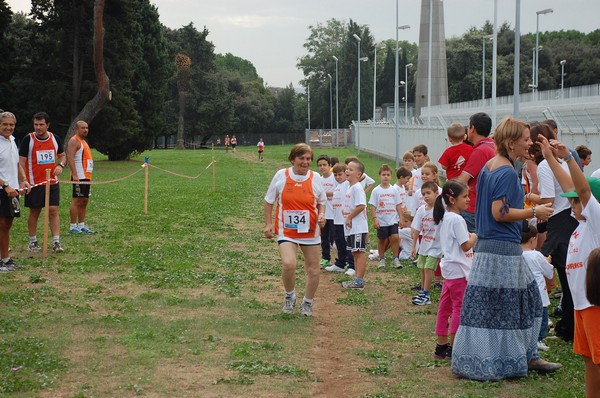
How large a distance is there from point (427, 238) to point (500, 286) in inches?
146

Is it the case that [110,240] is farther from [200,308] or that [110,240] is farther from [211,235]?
[200,308]

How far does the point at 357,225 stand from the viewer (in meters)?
12.6

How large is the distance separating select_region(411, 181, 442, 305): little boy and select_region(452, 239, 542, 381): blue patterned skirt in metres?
3.37

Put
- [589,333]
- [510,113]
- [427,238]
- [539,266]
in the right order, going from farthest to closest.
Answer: [510,113] → [427,238] → [539,266] → [589,333]

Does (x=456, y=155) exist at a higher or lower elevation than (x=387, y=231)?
higher

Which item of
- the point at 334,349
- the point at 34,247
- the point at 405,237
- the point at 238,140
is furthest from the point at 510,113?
the point at 238,140

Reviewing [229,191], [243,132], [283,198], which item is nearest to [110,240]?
[283,198]

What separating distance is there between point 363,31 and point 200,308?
131m

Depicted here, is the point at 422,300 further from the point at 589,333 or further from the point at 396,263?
the point at 589,333

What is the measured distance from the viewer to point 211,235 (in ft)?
62.2

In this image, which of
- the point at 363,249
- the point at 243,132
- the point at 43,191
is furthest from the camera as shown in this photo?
the point at 243,132

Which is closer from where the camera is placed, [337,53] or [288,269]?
[288,269]

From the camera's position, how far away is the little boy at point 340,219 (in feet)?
46.9

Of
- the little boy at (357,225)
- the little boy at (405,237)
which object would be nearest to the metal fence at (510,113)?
the little boy at (405,237)
